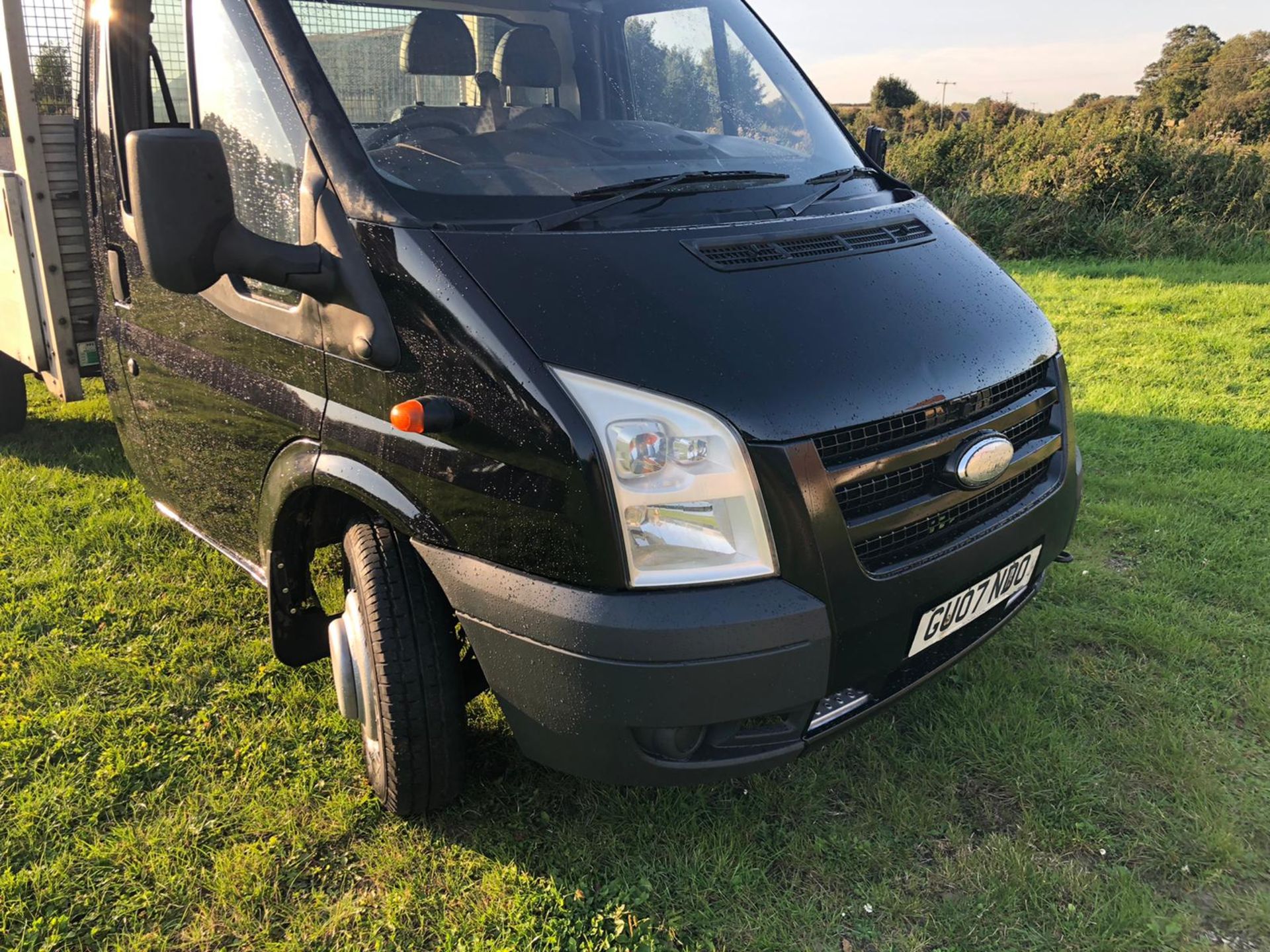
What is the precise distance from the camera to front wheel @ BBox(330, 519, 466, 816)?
2.19 metres

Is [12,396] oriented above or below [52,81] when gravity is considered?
below

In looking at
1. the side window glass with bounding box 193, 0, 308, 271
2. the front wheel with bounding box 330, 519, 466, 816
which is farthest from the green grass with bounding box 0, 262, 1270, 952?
the side window glass with bounding box 193, 0, 308, 271

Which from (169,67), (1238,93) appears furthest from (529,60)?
(1238,93)

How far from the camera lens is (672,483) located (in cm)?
186

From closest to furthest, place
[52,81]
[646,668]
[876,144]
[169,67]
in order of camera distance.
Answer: [646,668] → [169,67] → [876,144] → [52,81]

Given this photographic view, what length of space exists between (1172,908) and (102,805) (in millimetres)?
2623

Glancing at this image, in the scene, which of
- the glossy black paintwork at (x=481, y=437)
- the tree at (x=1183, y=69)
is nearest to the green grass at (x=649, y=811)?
the glossy black paintwork at (x=481, y=437)

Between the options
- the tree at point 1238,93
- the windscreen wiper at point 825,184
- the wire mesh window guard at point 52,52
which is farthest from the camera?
the tree at point 1238,93

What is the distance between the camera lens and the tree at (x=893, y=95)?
4666 cm

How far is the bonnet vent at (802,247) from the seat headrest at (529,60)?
1.11 meters

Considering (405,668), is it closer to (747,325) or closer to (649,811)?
(649,811)

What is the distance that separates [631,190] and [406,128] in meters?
0.63

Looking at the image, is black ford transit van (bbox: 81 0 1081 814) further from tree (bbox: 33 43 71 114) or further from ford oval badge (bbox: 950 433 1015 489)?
tree (bbox: 33 43 71 114)

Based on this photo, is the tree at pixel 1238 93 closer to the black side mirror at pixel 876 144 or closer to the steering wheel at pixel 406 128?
the black side mirror at pixel 876 144
